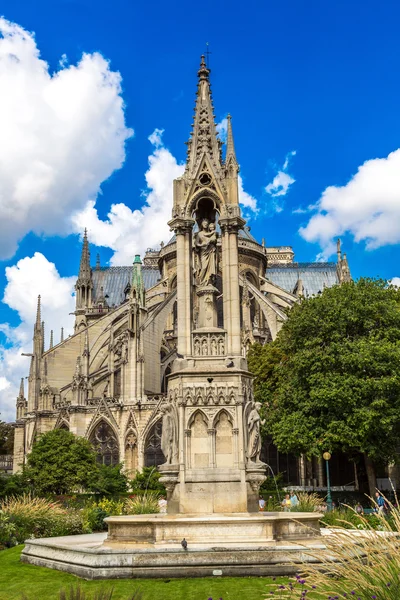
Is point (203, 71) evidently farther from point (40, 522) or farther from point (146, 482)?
point (146, 482)

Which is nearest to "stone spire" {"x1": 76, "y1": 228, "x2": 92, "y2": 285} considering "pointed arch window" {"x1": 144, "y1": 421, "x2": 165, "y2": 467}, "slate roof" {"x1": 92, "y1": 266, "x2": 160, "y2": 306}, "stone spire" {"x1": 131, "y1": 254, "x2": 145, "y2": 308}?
"slate roof" {"x1": 92, "y1": 266, "x2": 160, "y2": 306}

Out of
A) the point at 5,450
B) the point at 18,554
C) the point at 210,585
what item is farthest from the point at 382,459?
the point at 5,450

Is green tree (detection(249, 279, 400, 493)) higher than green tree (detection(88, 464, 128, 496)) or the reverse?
higher

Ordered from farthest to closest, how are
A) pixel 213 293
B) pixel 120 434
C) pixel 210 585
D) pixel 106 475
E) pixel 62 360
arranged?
pixel 62 360 < pixel 120 434 < pixel 106 475 < pixel 213 293 < pixel 210 585

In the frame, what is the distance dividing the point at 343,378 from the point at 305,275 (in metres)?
63.0

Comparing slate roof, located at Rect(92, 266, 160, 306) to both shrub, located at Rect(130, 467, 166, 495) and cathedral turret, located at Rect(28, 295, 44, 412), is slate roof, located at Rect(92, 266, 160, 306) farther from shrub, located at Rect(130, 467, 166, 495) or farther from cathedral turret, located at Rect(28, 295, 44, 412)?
shrub, located at Rect(130, 467, 166, 495)

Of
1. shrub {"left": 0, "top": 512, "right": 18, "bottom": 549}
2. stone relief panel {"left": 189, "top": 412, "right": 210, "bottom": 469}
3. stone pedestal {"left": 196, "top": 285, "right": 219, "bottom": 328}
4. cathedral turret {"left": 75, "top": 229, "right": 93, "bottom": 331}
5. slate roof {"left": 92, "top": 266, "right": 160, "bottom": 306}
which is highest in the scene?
slate roof {"left": 92, "top": 266, "right": 160, "bottom": 306}

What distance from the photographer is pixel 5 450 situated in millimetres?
81500

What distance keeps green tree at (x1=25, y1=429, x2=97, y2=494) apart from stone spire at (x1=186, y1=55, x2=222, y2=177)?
75.3ft

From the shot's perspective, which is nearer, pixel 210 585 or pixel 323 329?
pixel 210 585

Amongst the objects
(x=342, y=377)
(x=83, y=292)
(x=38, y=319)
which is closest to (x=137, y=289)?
(x=38, y=319)

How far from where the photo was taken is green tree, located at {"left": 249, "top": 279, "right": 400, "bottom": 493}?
27.0m

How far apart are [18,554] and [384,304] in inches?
840

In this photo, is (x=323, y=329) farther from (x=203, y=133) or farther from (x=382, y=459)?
(x=203, y=133)
